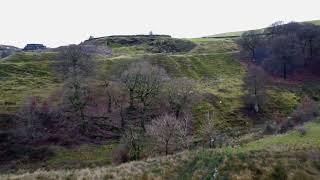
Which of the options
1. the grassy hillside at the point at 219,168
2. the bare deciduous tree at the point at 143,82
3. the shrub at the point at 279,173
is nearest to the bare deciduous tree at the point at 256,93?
the bare deciduous tree at the point at 143,82

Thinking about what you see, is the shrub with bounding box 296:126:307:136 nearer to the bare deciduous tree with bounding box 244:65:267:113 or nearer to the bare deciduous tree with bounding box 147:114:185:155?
the bare deciduous tree with bounding box 147:114:185:155

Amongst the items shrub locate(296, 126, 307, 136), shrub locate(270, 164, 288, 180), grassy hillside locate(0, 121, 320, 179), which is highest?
grassy hillside locate(0, 121, 320, 179)

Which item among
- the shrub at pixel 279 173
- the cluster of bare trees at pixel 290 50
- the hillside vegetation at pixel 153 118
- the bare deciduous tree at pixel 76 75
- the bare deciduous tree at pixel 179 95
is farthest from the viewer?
the cluster of bare trees at pixel 290 50

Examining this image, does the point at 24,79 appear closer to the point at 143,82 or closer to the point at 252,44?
the point at 143,82

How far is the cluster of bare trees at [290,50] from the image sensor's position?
10356 cm

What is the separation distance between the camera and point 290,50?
10212cm

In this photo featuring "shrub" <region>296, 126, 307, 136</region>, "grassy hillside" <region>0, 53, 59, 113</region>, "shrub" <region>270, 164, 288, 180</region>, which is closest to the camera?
"shrub" <region>270, 164, 288, 180</region>

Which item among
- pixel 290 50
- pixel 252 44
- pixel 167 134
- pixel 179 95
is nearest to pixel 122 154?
pixel 167 134

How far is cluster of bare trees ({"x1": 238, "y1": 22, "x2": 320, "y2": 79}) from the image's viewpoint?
103562 mm

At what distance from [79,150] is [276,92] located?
4686 cm

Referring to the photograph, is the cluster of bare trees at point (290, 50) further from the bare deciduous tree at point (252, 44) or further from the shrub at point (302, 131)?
the shrub at point (302, 131)

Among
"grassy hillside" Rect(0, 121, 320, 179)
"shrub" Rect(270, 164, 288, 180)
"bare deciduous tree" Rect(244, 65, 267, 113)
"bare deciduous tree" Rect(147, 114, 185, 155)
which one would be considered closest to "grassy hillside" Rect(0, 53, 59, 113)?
"bare deciduous tree" Rect(147, 114, 185, 155)

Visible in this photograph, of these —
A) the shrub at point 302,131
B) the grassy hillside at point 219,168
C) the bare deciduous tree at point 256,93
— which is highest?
the grassy hillside at point 219,168

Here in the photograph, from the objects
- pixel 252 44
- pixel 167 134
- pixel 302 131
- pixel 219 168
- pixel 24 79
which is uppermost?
pixel 252 44
